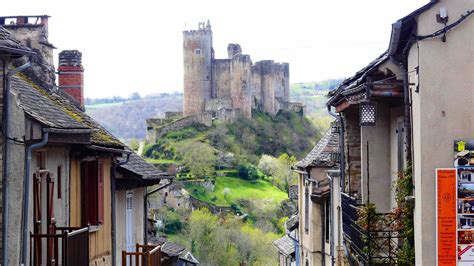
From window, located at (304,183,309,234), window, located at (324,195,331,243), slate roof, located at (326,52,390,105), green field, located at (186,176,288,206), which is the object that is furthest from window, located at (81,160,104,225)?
green field, located at (186,176,288,206)

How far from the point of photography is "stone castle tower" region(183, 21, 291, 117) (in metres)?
131

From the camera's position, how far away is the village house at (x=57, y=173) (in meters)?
13.2

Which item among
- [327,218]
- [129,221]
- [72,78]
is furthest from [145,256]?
[327,218]

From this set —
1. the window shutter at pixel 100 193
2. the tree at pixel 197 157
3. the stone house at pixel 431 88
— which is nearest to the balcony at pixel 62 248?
the window shutter at pixel 100 193

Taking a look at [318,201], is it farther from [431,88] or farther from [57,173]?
[431,88]

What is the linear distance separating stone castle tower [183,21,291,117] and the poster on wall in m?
119

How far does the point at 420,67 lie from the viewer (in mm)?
11961

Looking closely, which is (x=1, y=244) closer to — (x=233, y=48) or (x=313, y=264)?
(x=313, y=264)

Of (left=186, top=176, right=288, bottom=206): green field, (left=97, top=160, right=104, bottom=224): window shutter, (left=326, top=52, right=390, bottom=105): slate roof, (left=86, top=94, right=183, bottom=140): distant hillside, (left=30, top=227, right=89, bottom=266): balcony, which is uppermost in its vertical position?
(left=86, top=94, right=183, bottom=140): distant hillside

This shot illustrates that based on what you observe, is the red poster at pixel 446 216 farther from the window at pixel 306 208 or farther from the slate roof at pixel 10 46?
the window at pixel 306 208

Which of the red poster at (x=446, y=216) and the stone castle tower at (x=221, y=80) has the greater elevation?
the stone castle tower at (x=221, y=80)

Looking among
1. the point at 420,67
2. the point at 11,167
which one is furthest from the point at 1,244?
the point at 420,67

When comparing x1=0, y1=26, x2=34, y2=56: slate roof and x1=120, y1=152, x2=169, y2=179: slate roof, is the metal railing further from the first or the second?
x1=0, y1=26, x2=34, y2=56: slate roof

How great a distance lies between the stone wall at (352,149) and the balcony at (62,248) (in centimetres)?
492
